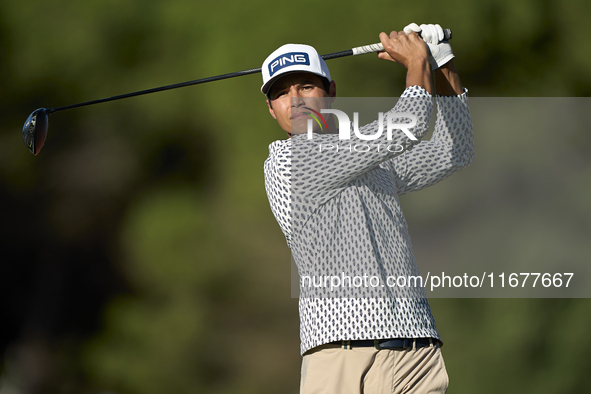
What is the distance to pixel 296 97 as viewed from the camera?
49.7 inches

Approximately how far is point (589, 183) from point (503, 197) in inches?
12.9

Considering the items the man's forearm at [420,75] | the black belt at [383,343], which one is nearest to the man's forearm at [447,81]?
the man's forearm at [420,75]

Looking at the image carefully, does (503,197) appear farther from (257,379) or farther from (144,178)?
(144,178)

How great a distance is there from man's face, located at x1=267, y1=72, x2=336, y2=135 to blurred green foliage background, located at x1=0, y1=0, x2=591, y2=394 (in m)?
1.09

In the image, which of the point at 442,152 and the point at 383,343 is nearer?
the point at 383,343

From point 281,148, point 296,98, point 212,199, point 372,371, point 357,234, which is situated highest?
point 212,199

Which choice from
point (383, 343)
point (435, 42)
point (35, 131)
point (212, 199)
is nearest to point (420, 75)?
point (435, 42)

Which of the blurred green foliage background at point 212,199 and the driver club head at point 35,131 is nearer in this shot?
the driver club head at point 35,131

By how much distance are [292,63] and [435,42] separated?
0.28 metres

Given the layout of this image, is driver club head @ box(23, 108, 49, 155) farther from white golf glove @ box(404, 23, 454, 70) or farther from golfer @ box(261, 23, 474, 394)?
white golf glove @ box(404, 23, 454, 70)

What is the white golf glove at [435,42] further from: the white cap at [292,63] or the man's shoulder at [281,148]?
the man's shoulder at [281,148]

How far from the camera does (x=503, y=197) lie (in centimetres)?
232

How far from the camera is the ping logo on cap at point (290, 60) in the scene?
125 cm

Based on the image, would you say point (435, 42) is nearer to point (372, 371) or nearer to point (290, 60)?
point (290, 60)
